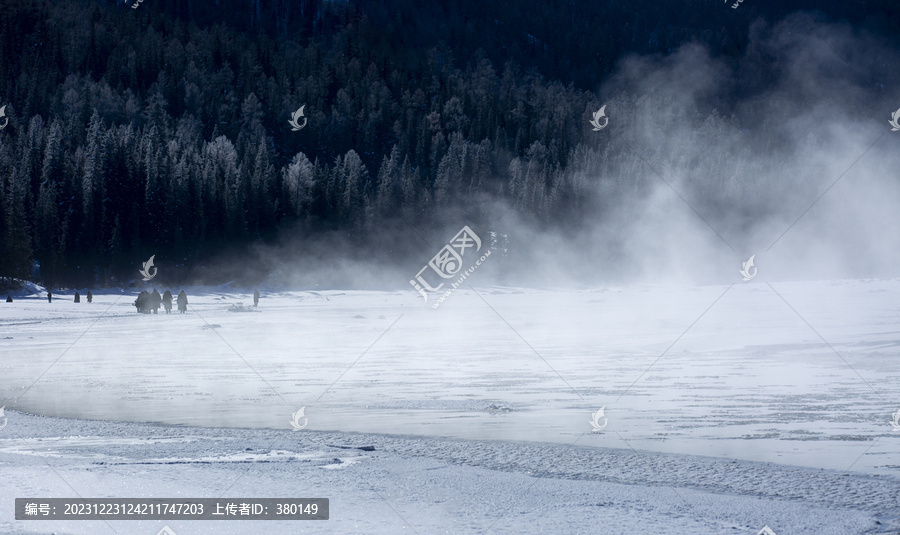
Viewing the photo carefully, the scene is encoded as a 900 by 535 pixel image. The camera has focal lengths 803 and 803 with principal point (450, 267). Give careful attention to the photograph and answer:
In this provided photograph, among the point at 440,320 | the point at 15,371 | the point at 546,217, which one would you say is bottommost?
the point at 15,371

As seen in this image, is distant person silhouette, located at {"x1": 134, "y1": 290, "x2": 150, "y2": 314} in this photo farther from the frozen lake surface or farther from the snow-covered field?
the snow-covered field

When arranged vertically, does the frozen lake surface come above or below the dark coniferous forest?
below

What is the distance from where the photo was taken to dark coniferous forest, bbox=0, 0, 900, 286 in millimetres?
69438

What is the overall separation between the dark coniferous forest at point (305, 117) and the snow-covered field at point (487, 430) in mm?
43990

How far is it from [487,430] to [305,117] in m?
104

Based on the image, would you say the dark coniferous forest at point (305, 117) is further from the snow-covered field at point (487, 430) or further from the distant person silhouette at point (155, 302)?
the snow-covered field at point (487, 430)

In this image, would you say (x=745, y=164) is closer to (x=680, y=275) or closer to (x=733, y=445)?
(x=680, y=275)

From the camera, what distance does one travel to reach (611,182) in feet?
314

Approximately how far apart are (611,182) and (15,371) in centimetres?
8673

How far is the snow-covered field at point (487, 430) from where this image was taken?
18.9ft

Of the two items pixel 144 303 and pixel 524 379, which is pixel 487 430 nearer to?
pixel 524 379

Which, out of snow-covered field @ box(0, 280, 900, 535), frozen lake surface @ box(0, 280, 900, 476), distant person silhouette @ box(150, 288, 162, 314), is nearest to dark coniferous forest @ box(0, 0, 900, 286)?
distant person silhouette @ box(150, 288, 162, 314)

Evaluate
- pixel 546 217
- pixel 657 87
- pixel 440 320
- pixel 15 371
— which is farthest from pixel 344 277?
pixel 657 87

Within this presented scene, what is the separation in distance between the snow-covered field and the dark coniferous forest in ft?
144
